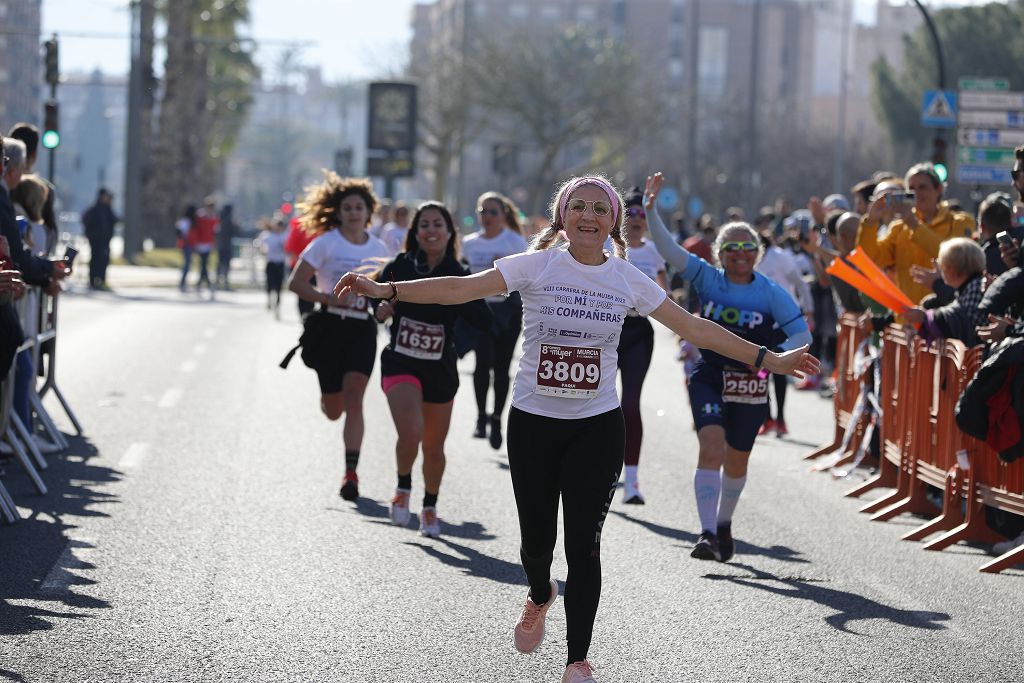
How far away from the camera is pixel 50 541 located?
8.55 m

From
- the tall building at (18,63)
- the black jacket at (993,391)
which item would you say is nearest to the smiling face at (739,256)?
the black jacket at (993,391)

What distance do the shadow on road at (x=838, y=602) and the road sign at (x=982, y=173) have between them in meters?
15.0

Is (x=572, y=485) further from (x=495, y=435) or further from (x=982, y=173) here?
(x=982, y=173)

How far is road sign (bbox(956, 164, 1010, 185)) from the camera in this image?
2239 centimetres

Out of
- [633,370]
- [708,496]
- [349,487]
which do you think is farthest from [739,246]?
[349,487]

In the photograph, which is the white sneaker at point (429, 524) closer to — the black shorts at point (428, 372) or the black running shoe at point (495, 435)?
the black shorts at point (428, 372)

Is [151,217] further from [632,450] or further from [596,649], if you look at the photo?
[596,649]

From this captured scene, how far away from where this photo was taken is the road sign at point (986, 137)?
23.0 metres

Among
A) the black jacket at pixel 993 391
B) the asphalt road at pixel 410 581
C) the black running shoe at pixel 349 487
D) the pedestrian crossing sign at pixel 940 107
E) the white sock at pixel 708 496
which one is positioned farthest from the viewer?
the pedestrian crossing sign at pixel 940 107

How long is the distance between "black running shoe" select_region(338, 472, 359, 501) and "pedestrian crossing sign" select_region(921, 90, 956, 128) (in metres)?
15.3

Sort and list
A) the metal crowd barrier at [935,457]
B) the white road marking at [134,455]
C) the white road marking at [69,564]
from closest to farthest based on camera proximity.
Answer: the white road marking at [69,564], the metal crowd barrier at [935,457], the white road marking at [134,455]

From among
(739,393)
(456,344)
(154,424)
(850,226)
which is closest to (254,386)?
(154,424)

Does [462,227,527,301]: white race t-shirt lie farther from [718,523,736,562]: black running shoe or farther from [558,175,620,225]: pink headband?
[558,175,620,225]: pink headband

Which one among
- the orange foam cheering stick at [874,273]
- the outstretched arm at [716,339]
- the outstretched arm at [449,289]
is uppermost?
the orange foam cheering stick at [874,273]
